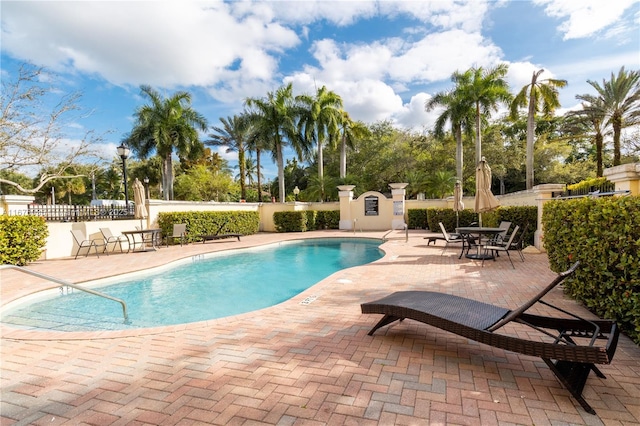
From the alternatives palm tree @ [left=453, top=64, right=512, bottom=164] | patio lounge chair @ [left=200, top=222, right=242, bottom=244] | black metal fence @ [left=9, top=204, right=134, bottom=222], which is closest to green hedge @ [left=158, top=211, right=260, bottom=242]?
patio lounge chair @ [left=200, top=222, right=242, bottom=244]

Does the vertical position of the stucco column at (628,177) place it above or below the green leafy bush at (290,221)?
above

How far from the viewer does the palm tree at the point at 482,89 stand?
20828 mm

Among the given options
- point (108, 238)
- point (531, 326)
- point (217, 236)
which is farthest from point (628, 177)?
point (108, 238)

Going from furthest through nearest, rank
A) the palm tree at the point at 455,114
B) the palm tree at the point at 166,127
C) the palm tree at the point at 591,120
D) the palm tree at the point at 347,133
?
the palm tree at the point at 347,133, the palm tree at the point at 166,127, the palm tree at the point at 455,114, the palm tree at the point at 591,120

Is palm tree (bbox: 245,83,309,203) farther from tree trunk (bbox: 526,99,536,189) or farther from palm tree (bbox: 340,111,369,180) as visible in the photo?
tree trunk (bbox: 526,99,536,189)

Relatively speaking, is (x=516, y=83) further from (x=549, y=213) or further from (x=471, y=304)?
(x=471, y=304)

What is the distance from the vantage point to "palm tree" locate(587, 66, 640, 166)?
62.2 ft

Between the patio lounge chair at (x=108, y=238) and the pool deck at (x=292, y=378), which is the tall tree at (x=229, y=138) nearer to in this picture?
the patio lounge chair at (x=108, y=238)

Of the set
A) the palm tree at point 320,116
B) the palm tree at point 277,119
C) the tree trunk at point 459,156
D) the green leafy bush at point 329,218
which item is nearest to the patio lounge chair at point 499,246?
the green leafy bush at point 329,218

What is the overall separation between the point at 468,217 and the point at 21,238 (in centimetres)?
1777

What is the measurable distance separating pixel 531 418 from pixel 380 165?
93.5ft

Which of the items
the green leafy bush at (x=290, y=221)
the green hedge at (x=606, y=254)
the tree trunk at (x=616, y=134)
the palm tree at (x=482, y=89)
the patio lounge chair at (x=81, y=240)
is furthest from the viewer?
the palm tree at (x=482, y=89)

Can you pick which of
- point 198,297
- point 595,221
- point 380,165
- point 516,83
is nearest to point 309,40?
point 198,297

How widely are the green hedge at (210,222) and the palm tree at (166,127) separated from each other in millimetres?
10134
